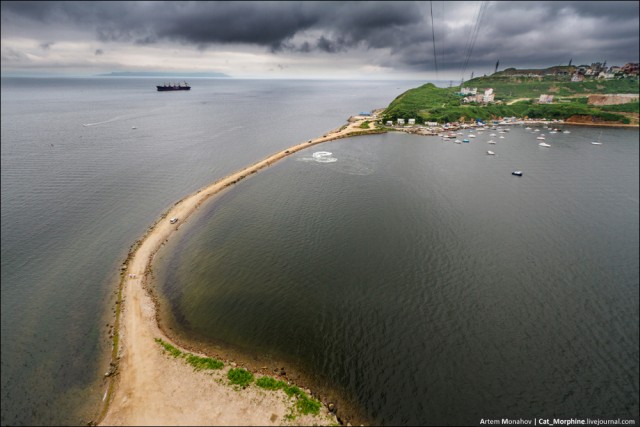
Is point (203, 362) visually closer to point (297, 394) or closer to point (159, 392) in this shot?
point (159, 392)

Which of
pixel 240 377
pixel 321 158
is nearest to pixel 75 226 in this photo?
pixel 240 377

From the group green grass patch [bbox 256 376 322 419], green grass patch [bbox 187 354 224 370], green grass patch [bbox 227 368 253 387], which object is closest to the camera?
green grass patch [bbox 256 376 322 419]

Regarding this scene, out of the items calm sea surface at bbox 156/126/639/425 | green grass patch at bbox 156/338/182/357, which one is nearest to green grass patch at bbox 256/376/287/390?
calm sea surface at bbox 156/126/639/425

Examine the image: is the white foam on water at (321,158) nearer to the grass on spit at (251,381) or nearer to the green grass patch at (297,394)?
the grass on spit at (251,381)

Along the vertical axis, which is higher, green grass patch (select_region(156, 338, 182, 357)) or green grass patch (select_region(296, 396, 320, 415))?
green grass patch (select_region(156, 338, 182, 357))

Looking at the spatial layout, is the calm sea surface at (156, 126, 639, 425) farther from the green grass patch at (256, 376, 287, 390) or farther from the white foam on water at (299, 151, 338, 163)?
the white foam on water at (299, 151, 338, 163)

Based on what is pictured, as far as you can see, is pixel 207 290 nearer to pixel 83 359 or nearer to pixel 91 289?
pixel 83 359
